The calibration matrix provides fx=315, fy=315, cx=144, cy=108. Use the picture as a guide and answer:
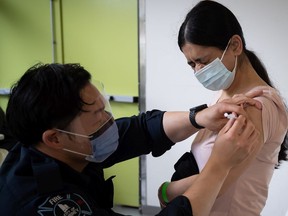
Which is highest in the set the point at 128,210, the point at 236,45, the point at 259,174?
the point at 236,45

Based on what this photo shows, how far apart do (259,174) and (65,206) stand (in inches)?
25.7

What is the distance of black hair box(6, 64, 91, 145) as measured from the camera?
92 centimetres

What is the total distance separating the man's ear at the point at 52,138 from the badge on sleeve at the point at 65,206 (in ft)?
0.58

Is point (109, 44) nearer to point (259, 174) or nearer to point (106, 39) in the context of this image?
point (106, 39)

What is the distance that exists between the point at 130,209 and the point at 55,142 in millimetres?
2332

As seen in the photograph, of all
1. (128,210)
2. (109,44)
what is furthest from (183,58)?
(128,210)

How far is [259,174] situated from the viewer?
1.08 metres

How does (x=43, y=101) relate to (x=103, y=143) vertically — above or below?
above

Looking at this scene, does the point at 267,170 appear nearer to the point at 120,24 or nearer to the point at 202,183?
the point at 202,183

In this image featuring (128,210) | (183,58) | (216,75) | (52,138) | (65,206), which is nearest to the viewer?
(65,206)

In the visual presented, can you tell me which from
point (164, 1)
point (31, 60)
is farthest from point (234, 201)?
point (31, 60)

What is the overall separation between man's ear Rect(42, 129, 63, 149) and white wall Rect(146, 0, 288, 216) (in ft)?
5.83

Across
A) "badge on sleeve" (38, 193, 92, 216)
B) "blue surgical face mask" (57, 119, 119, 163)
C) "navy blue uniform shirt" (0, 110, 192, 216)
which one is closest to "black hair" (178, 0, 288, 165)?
"blue surgical face mask" (57, 119, 119, 163)

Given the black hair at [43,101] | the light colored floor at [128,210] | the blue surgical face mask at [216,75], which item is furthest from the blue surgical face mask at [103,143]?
the light colored floor at [128,210]
